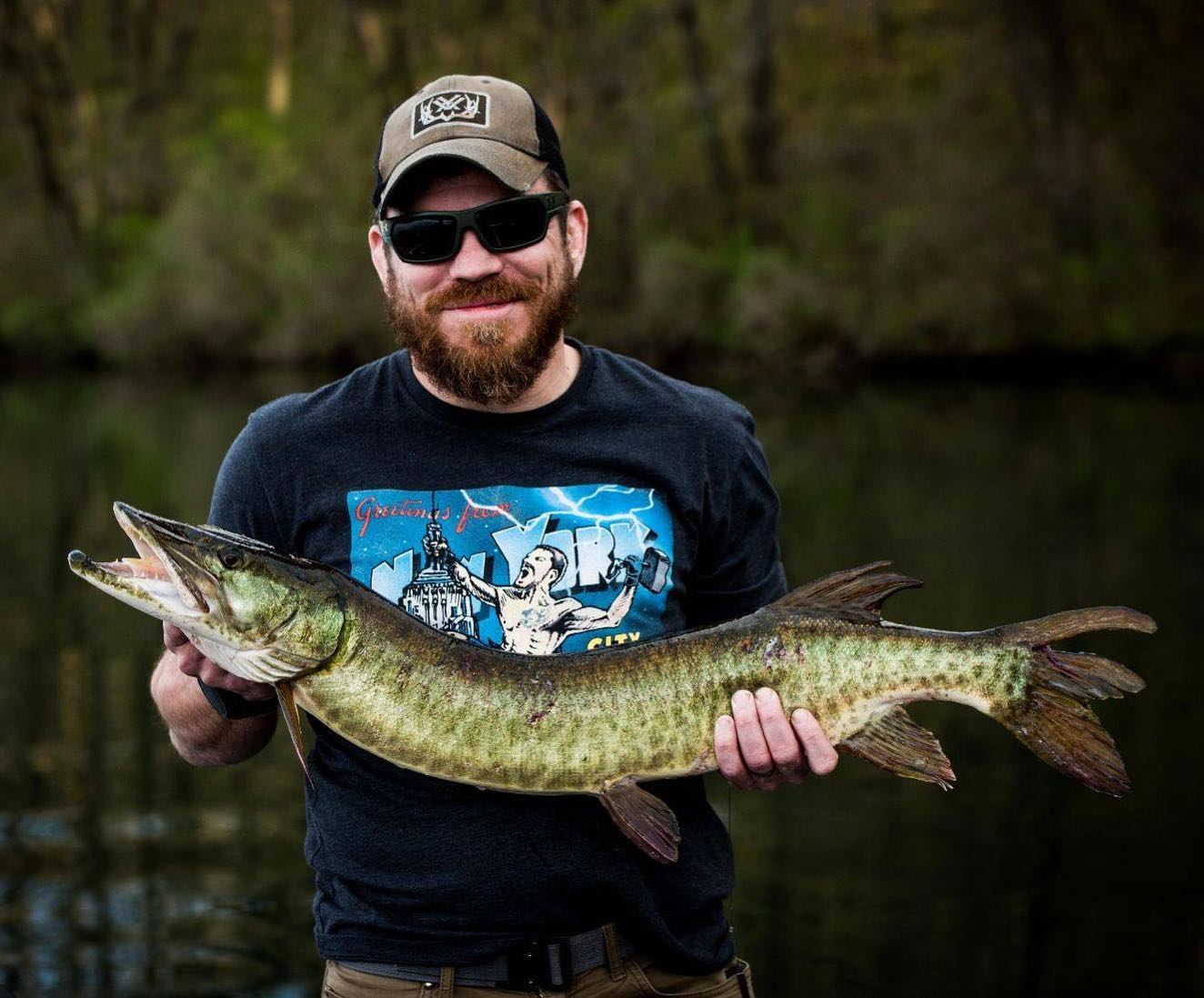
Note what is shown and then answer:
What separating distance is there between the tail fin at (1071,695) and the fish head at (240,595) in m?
1.28

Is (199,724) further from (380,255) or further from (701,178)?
(701,178)

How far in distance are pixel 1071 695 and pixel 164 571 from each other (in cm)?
170

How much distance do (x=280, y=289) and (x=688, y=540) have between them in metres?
39.1

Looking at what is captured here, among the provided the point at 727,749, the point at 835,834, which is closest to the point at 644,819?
the point at 727,749

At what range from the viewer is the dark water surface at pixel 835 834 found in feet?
21.6

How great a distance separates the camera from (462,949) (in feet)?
8.95

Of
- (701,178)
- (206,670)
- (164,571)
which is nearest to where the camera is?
(164,571)

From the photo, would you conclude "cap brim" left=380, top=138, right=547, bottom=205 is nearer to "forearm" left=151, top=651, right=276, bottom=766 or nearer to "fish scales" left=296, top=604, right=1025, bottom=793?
"fish scales" left=296, top=604, right=1025, bottom=793

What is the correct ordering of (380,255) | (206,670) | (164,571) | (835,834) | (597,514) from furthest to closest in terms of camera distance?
(835,834) → (380,255) → (597,514) → (206,670) → (164,571)

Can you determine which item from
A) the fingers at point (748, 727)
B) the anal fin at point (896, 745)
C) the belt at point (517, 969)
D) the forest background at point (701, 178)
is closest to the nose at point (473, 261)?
the fingers at point (748, 727)

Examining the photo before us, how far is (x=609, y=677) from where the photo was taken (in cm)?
280

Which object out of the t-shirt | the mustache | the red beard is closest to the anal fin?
the t-shirt

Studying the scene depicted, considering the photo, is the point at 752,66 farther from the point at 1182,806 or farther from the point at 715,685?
the point at 715,685

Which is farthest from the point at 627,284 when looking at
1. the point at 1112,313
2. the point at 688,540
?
the point at 688,540
